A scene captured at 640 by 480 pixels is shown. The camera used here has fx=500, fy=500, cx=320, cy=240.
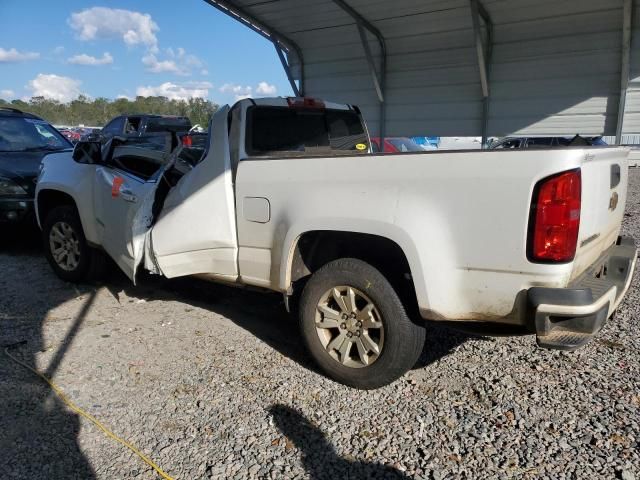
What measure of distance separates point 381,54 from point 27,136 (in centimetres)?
829

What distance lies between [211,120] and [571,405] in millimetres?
3330

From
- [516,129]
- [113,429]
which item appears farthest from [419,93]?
[113,429]

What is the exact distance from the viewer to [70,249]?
215 inches

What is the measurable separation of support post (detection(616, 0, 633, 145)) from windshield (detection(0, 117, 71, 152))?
32.7 ft

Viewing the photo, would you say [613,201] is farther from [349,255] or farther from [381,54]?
[381,54]

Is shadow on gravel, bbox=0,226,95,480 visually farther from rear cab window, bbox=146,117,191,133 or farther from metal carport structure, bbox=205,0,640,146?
rear cab window, bbox=146,117,191,133

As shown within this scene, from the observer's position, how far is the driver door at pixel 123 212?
14.0ft

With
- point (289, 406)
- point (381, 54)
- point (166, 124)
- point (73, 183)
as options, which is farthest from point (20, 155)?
point (166, 124)

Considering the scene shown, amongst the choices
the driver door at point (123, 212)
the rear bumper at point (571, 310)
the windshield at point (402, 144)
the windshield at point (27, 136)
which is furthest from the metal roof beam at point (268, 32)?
the rear bumper at point (571, 310)

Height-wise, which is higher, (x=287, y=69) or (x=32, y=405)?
(x=287, y=69)

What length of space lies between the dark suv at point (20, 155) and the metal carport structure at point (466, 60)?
4.82 meters

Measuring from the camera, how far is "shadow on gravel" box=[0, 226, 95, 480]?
2.59 meters

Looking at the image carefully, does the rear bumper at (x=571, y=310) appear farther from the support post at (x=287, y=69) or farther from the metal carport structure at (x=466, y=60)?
the support post at (x=287, y=69)

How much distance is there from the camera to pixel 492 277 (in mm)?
2662
